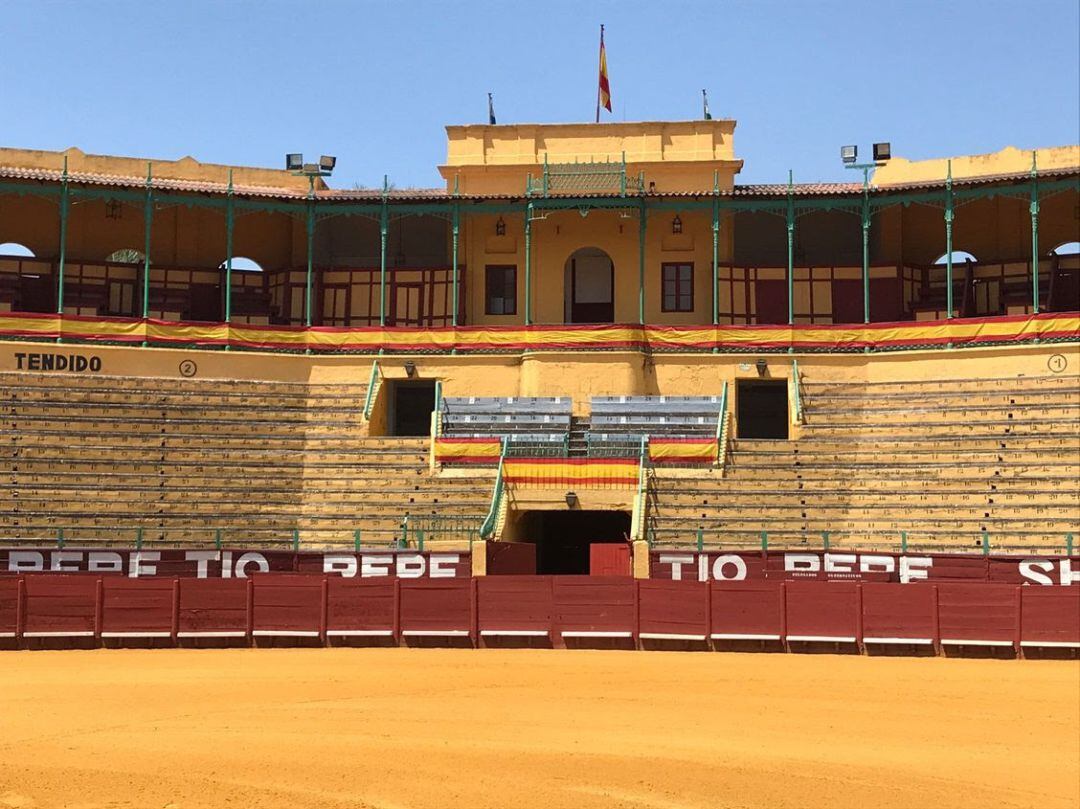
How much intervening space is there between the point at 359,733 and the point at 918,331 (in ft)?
83.2

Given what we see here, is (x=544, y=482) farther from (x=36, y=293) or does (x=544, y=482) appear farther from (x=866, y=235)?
(x=36, y=293)

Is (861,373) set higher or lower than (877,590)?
higher

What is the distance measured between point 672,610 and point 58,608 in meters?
12.4

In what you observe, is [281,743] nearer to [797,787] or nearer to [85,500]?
[797,787]

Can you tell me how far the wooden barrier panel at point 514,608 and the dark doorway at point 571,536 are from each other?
10.0 m

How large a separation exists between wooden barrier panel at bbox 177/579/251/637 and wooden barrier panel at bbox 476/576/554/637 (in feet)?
15.8

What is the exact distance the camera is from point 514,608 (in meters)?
28.7

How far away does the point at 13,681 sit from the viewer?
2395 cm

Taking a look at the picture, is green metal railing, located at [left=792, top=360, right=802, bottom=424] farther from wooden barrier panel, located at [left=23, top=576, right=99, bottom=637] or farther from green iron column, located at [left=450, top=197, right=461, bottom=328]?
wooden barrier panel, located at [left=23, top=576, right=99, bottom=637]

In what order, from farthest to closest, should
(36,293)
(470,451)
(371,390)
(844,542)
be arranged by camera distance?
(36,293) → (371,390) → (470,451) → (844,542)

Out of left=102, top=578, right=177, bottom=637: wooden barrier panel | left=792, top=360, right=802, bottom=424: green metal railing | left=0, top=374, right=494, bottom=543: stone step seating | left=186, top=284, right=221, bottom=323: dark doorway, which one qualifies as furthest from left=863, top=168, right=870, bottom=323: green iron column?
left=102, top=578, right=177, bottom=637: wooden barrier panel

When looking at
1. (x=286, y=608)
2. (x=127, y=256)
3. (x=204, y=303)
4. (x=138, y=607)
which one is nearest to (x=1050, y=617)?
(x=286, y=608)

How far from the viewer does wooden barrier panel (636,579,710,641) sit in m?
28.6

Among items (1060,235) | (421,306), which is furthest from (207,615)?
(1060,235)
